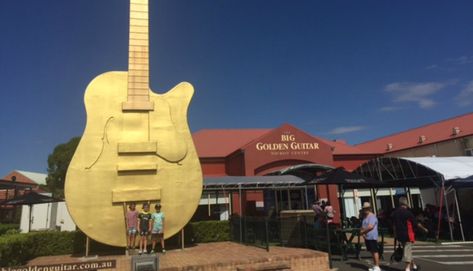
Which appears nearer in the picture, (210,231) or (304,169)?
(210,231)

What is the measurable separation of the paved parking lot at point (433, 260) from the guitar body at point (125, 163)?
4645 millimetres

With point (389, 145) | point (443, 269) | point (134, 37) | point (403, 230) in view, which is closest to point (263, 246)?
point (403, 230)

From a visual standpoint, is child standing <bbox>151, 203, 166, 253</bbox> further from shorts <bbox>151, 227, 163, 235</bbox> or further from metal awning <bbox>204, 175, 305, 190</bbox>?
metal awning <bbox>204, 175, 305, 190</bbox>

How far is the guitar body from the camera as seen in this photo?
33.7 ft

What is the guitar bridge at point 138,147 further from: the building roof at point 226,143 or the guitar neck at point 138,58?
the building roof at point 226,143

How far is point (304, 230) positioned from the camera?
11039 mm

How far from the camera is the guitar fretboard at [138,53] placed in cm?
1117

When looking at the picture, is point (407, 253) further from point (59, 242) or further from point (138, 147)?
point (59, 242)

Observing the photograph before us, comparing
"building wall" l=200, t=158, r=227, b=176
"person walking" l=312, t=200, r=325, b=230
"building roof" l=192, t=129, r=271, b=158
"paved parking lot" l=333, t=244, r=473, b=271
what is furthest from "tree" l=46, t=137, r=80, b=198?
"paved parking lot" l=333, t=244, r=473, b=271

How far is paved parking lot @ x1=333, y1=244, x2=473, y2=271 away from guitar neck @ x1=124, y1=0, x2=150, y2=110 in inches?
279

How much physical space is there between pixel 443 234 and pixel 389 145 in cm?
2233

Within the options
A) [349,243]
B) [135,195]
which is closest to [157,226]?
[135,195]

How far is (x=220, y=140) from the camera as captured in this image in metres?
31.8

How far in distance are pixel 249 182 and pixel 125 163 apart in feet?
26.8
